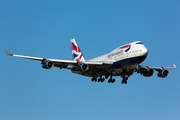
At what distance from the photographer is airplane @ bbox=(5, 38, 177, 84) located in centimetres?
4491

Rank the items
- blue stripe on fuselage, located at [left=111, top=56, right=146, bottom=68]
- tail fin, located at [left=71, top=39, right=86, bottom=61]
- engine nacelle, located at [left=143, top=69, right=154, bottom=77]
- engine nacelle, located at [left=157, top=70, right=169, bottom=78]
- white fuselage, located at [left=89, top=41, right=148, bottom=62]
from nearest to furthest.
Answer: white fuselage, located at [left=89, top=41, right=148, bottom=62]
blue stripe on fuselage, located at [left=111, top=56, right=146, bottom=68]
engine nacelle, located at [left=143, top=69, right=154, bottom=77]
engine nacelle, located at [left=157, top=70, right=169, bottom=78]
tail fin, located at [left=71, top=39, right=86, bottom=61]

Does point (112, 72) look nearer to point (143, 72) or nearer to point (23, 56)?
point (143, 72)

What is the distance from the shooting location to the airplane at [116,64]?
44906mm

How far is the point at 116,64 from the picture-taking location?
4644cm

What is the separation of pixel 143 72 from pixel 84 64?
13449mm

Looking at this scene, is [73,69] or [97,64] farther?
[73,69]

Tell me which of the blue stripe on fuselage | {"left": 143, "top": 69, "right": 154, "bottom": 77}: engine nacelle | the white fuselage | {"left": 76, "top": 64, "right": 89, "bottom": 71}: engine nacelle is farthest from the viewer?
{"left": 143, "top": 69, "right": 154, "bottom": 77}: engine nacelle

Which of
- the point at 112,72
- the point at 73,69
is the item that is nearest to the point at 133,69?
the point at 112,72

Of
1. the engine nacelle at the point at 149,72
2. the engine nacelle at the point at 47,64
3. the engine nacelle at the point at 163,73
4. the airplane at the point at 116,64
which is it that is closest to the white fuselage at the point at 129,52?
the airplane at the point at 116,64

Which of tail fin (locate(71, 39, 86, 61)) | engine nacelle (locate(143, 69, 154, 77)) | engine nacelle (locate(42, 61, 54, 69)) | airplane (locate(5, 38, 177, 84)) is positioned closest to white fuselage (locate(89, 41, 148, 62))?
airplane (locate(5, 38, 177, 84))

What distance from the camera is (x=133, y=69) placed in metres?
49.8

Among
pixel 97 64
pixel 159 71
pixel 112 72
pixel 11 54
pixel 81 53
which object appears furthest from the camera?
pixel 81 53

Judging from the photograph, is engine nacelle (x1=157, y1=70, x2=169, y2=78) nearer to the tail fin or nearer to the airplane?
the airplane

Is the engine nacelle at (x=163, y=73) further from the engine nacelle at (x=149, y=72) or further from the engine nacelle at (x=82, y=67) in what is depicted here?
the engine nacelle at (x=82, y=67)
